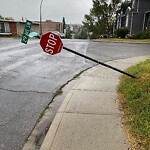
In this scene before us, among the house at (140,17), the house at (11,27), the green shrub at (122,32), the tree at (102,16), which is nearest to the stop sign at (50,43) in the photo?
the green shrub at (122,32)

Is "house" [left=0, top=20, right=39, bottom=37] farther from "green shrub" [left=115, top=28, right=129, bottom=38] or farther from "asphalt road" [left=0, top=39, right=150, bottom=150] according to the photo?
"asphalt road" [left=0, top=39, right=150, bottom=150]

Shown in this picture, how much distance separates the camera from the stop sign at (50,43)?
5.30 meters

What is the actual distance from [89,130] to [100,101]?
1491 mm

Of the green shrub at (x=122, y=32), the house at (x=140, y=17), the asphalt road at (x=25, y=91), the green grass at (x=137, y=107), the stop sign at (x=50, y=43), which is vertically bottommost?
the asphalt road at (x=25, y=91)

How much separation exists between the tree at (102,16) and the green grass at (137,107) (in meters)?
37.7

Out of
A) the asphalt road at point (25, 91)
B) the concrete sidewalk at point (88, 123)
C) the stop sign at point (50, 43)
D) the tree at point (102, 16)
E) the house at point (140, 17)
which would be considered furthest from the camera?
the tree at point (102, 16)

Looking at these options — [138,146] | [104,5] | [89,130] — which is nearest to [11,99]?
[89,130]

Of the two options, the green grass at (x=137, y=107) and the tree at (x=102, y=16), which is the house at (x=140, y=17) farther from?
the green grass at (x=137, y=107)

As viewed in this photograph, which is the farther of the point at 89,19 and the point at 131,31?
the point at 89,19

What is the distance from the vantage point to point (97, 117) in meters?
4.50

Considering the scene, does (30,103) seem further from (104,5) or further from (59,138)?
(104,5)

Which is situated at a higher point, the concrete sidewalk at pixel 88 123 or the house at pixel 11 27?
the house at pixel 11 27

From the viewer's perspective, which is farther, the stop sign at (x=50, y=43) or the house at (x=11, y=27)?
the house at (x=11, y=27)

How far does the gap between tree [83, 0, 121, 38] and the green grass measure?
3766 centimetres
